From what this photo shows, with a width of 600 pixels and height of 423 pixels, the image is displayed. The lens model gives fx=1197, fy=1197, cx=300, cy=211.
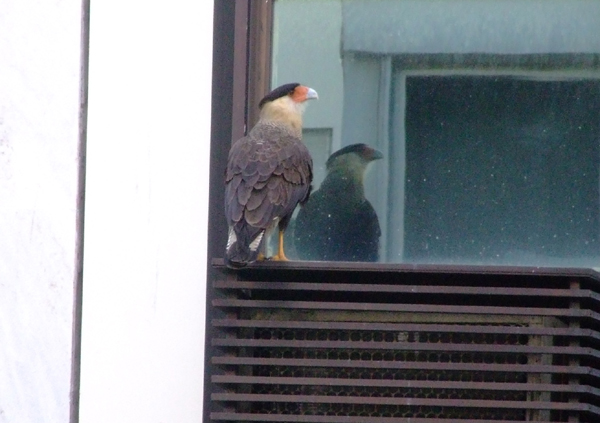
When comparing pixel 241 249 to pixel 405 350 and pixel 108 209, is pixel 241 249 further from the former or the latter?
pixel 108 209

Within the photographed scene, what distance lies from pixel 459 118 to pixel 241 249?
1.38 m

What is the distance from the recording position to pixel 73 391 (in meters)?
4.53

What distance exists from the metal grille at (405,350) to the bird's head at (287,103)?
832 mm

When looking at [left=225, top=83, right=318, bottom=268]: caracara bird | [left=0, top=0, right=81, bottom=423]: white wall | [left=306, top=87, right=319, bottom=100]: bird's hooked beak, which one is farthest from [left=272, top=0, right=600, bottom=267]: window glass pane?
[left=0, top=0, right=81, bottom=423]: white wall

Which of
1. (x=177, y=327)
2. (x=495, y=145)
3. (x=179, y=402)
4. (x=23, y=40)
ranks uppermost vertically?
(x=23, y=40)

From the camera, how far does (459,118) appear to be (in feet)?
16.3

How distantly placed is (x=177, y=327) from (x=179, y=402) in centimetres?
28

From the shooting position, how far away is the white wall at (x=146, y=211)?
452 cm

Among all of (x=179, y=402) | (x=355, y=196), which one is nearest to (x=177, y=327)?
(x=179, y=402)

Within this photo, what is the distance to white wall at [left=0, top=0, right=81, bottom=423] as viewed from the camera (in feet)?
14.9

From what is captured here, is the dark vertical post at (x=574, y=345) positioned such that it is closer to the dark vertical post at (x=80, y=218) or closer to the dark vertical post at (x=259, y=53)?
the dark vertical post at (x=259, y=53)

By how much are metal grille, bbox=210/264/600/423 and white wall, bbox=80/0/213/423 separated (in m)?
0.43

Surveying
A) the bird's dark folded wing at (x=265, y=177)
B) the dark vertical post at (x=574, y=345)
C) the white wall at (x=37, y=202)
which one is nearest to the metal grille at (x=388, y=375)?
the dark vertical post at (x=574, y=345)

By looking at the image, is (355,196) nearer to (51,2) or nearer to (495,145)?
(495,145)
